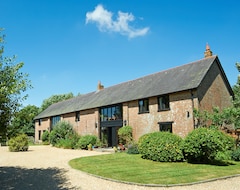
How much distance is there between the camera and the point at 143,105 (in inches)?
954

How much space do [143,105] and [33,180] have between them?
1540cm

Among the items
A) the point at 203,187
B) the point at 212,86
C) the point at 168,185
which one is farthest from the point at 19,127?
the point at 212,86

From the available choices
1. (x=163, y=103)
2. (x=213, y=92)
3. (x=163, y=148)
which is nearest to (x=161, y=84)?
(x=163, y=103)

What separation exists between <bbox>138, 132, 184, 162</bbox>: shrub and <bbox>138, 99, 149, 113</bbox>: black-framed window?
26.3ft

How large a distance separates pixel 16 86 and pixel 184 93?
15.7 metres

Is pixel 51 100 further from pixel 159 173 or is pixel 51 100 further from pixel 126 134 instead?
pixel 159 173

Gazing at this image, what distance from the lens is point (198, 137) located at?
1348cm

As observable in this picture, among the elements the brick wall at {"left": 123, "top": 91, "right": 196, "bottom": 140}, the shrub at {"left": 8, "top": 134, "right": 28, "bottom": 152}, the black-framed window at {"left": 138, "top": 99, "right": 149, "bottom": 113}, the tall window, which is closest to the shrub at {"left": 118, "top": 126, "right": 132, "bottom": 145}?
the brick wall at {"left": 123, "top": 91, "right": 196, "bottom": 140}

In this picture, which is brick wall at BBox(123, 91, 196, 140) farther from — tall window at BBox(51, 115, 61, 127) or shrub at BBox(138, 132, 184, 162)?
tall window at BBox(51, 115, 61, 127)

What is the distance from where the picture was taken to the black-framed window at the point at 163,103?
21973mm

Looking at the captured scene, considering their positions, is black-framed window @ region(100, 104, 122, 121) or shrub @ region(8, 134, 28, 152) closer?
shrub @ region(8, 134, 28, 152)

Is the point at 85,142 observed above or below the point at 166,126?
below

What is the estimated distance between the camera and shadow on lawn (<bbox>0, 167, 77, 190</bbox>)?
30.8 feet

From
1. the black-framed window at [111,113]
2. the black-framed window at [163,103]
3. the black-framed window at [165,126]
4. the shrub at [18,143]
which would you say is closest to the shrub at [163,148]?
the black-framed window at [165,126]
